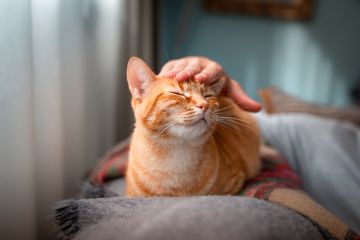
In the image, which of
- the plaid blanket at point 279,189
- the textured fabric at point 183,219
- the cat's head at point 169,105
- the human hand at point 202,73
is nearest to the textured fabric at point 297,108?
the plaid blanket at point 279,189

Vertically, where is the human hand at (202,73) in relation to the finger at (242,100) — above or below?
above

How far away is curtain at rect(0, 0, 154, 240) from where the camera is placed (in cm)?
85

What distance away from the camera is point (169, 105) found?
769 mm

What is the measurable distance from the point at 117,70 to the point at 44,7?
57 centimetres

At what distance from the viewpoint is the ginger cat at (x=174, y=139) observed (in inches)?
30.2

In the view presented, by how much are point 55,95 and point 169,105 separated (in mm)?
476

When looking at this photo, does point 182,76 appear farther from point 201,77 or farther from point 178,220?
point 178,220

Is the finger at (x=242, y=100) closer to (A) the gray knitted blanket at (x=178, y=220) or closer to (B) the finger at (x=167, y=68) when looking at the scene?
(B) the finger at (x=167, y=68)

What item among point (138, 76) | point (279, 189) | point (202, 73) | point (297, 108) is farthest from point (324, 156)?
point (138, 76)

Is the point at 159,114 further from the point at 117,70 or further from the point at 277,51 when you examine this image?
the point at 277,51

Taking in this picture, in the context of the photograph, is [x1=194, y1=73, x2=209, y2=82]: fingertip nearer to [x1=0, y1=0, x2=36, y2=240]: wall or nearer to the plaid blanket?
the plaid blanket

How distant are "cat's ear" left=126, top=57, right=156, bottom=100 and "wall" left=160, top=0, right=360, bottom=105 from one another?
5.48ft

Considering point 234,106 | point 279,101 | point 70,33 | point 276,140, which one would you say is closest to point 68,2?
point 70,33

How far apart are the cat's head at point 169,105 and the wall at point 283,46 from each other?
65.9 inches
